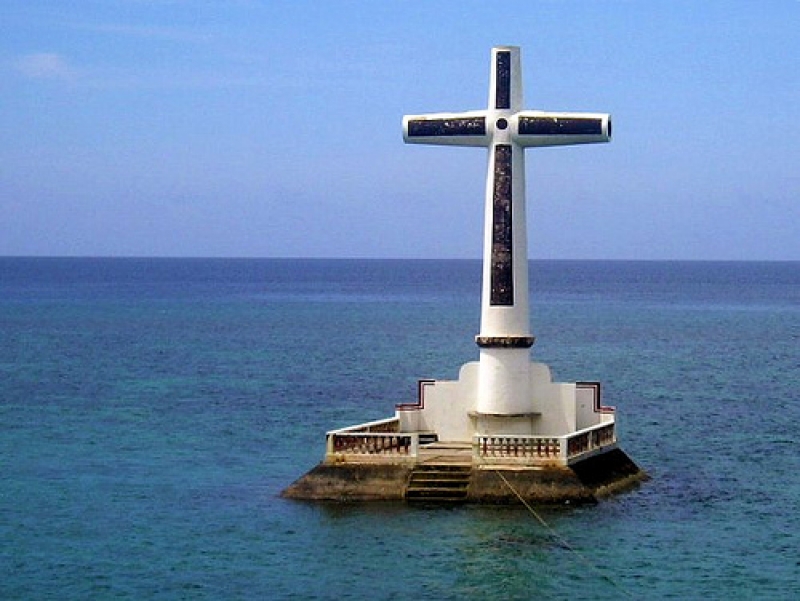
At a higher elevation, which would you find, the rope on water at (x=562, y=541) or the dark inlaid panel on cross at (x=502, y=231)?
the dark inlaid panel on cross at (x=502, y=231)

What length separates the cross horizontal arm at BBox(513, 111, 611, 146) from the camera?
42156 mm

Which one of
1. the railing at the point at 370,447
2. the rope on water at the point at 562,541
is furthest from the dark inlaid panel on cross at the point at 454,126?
the rope on water at the point at 562,541

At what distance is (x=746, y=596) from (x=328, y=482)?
1095 centimetres

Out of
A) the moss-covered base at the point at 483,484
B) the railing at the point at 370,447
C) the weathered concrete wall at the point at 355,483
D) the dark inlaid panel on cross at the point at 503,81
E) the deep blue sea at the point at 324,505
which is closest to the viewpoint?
the deep blue sea at the point at 324,505

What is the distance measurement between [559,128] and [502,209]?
2408 mm

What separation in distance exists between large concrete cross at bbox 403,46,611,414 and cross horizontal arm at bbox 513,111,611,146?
→ 0.02 meters

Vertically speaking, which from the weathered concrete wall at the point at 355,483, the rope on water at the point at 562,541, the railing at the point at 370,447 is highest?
the railing at the point at 370,447

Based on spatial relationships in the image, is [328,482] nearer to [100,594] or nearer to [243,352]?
[100,594]

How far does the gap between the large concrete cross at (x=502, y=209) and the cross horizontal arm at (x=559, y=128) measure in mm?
24

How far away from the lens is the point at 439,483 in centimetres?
4022

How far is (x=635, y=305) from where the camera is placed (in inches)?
7702

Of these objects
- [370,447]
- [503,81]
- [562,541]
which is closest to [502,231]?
[503,81]

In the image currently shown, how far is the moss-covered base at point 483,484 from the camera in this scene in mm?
39688

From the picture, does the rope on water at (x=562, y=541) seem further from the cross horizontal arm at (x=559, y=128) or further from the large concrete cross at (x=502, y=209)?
the cross horizontal arm at (x=559, y=128)
